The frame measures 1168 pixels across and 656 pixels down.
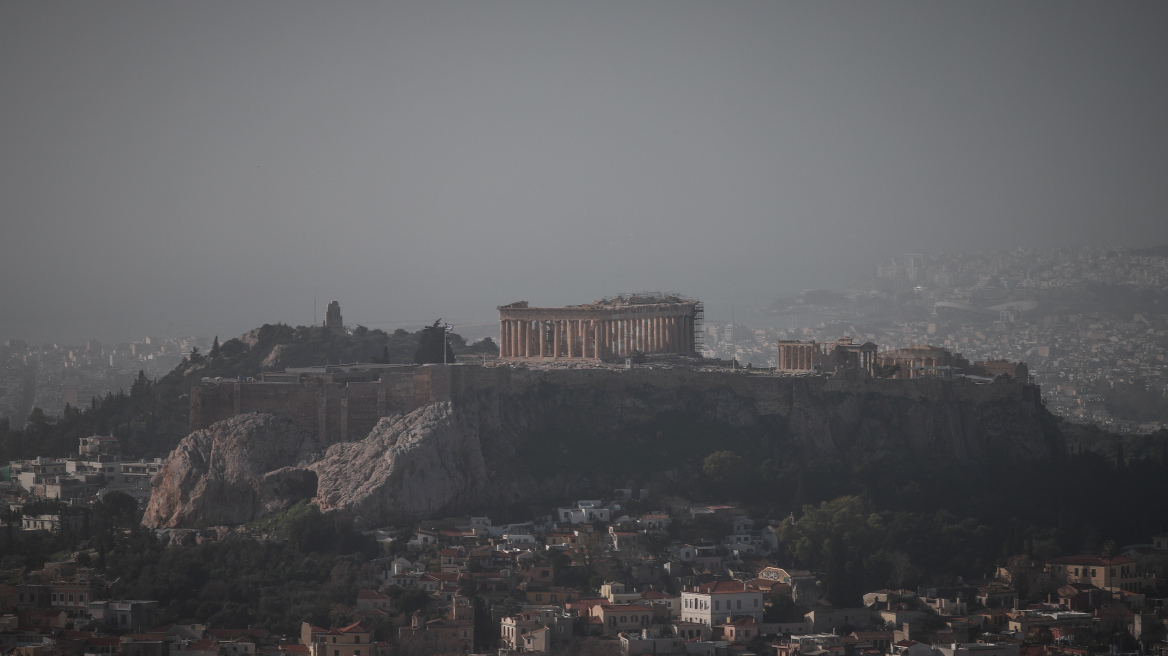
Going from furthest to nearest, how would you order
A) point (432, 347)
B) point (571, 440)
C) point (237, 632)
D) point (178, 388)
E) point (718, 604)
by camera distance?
point (178, 388)
point (432, 347)
point (571, 440)
point (718, 604)
point (237, 632)

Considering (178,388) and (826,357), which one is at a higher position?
(826,357)

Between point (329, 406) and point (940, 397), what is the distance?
78.0ft

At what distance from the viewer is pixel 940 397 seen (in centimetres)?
7306

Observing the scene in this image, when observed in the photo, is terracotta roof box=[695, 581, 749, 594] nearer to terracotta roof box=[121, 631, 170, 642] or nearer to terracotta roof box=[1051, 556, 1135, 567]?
terracotta roof box=[1051, 556, 1135, 567]

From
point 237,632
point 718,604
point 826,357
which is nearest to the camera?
point 237,632

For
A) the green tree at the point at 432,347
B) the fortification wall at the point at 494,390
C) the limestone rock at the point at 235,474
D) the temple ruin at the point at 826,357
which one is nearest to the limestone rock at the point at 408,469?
the fortification wall at the point at 494,390

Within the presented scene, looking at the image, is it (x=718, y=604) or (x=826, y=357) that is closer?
(x=718, y=604)

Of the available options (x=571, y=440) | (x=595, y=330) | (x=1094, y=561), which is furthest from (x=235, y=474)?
(x=1094, y=561)

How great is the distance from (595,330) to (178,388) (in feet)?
73.2

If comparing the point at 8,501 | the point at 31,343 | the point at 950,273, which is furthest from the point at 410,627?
the point at 950,273

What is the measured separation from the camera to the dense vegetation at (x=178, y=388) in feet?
273

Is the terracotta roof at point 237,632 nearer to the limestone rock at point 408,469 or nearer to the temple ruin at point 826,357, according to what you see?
the limestone rock at point 408,469

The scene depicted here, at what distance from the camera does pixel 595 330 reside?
77188mm

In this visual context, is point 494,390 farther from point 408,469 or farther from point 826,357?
point 826,357
